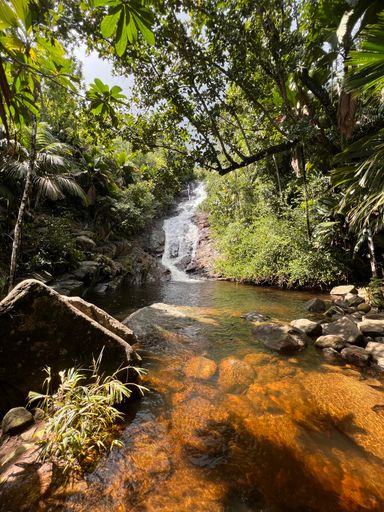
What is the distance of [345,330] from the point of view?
433 centimetres

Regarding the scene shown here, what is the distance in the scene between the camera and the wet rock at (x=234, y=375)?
126 inches

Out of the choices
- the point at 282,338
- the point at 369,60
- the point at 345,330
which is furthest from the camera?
the point at 345,330

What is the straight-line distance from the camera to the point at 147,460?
2117 millimetres

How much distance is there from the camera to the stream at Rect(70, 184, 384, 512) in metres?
1.78

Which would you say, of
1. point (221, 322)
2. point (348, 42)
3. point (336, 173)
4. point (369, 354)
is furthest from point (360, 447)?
point (348, 42)

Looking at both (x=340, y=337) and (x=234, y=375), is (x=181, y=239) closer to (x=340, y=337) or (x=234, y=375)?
(x=340, y=337)

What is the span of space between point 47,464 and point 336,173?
613 centimetres

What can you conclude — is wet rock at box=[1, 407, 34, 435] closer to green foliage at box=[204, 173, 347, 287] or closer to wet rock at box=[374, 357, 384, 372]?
wet rock at box=[374, 357, 384, 372]

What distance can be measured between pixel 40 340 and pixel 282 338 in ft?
12.0

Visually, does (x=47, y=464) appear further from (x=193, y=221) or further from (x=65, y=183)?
(x=193, y=221)

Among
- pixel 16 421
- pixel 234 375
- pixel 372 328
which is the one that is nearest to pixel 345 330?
pixel 372 328

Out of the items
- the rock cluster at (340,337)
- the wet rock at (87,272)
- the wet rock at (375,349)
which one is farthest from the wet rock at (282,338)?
the wet rock at (87,272)

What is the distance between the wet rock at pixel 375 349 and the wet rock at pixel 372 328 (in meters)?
0.35

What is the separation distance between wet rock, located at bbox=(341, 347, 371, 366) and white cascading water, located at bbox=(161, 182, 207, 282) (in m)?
10.1
